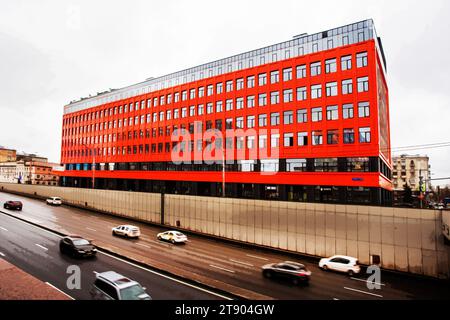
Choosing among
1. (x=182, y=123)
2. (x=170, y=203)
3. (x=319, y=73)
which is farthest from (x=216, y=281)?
(x=182, y=123)

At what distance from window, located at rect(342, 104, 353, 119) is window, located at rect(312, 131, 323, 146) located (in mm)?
4391

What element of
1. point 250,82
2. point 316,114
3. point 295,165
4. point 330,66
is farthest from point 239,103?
point 330,66

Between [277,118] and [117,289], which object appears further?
[277,118]

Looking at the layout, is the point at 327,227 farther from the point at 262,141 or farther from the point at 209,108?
the point at 209,108

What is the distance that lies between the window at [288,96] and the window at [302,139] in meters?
6.12

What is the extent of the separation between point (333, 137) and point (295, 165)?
23.8ft

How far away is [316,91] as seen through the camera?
1737 inches

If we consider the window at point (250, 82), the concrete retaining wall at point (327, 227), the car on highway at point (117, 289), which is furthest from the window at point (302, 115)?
the car on highway at point (117, 289)

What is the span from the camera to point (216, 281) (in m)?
17.2

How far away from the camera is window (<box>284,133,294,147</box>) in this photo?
4577 centimetres

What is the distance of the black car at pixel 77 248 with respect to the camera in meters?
21.0

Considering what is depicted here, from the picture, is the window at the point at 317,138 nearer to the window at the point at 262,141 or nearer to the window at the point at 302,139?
the window at the point at 302,139

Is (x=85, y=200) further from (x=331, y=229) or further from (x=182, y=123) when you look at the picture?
(x=331, y=229)

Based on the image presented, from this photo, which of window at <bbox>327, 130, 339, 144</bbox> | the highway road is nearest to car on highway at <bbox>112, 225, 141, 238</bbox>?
the highway road
